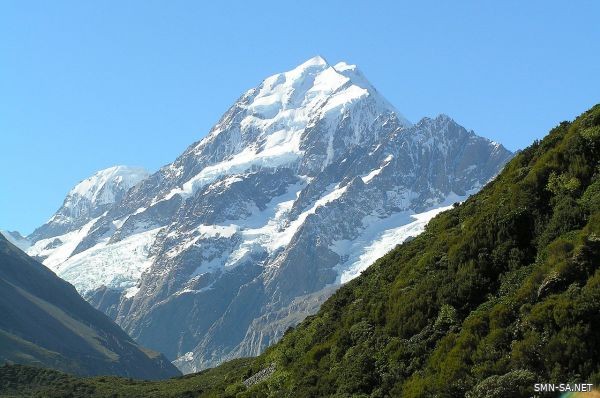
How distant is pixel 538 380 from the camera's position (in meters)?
32.4

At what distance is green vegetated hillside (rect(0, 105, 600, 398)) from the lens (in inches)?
1337

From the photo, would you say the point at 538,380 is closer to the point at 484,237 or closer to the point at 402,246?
the point at 484,237

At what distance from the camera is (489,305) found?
39594 millimetres

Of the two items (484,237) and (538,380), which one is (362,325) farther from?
(538,380)

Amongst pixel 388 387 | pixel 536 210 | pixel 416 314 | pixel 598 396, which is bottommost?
pixel 598 396

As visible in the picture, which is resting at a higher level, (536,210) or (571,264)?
(536,210)

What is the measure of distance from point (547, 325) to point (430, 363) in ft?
19.4

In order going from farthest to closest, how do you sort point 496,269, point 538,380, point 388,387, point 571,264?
point 496,269, point 388,387, point 571,264, point 538,380

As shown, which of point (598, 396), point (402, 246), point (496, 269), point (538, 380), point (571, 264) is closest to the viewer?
point (598, 396)

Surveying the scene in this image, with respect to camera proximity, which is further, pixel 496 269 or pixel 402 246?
pixel 402 246

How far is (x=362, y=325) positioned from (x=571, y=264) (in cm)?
1366

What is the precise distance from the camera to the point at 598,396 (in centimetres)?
2962

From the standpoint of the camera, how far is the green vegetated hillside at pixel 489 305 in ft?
111

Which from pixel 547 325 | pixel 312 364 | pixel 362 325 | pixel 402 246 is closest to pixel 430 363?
pixel 547 325
